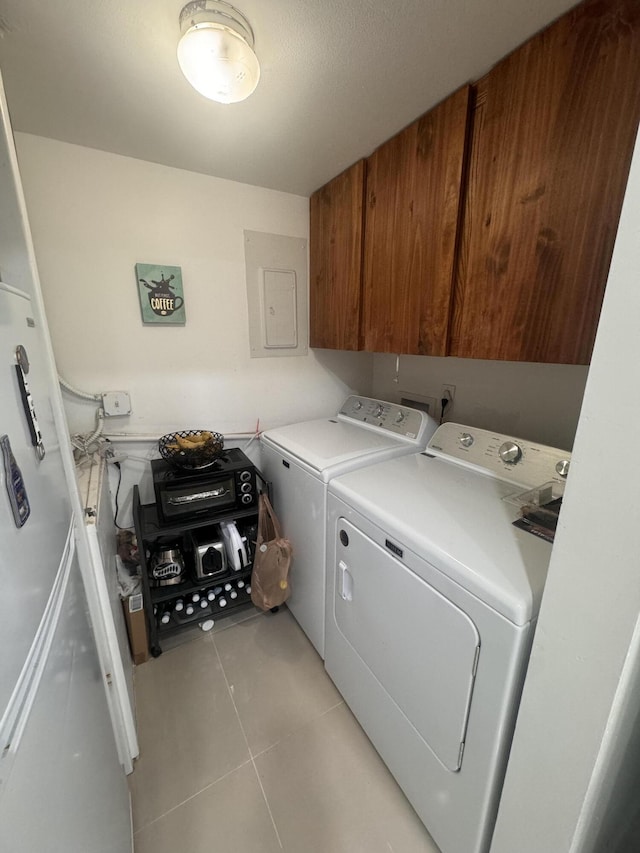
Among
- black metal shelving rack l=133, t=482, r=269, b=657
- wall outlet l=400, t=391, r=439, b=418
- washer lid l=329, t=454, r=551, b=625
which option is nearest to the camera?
washer lid l=329, t=454, r=551, b=625

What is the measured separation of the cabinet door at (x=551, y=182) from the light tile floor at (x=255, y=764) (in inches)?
61.8

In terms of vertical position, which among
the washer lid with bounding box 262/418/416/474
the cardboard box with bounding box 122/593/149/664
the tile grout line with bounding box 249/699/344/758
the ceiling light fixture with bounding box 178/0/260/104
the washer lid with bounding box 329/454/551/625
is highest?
the ceiling light fixture with bounding box 178/0/260/104

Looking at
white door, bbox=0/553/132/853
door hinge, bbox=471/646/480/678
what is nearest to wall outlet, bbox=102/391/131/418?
white door, bbox=0/553/132/853

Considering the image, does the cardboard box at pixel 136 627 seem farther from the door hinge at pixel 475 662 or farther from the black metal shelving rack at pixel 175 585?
the door hinge at pixel 475 662

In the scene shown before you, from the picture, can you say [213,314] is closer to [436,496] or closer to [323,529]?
[323,529]

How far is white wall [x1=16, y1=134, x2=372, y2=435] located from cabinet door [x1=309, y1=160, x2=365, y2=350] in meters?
0.19

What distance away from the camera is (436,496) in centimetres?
114

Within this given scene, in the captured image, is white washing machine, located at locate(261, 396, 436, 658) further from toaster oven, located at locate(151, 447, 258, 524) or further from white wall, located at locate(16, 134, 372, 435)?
white wall, located at locate(16, 134, 372, 435)

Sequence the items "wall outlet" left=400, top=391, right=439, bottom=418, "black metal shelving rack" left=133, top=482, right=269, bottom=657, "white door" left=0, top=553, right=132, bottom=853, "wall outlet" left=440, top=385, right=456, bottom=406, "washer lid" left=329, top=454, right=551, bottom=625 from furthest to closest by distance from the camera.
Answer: "wall outlet" left=400, top=391, right=439, bottom=418
"wall outlet" left=440, top=385, right=456, bottom=406
"black metal shelving rack" left=133, top=482, right=269, bottom=657
"washer lid" left=329, top=454, right=551, bottom=625
"white door" left=0, top=553, right=132, bottom=853

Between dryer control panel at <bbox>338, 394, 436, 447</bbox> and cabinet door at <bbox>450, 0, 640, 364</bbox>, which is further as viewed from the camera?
dryer control panel at <bbox>338, 394, 436, 447</bbox>

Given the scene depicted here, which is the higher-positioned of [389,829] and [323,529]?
[323,529]

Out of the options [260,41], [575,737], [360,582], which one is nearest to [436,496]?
[360,582]

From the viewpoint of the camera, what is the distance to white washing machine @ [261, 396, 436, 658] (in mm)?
1431

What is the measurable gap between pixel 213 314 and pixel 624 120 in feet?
5.49
